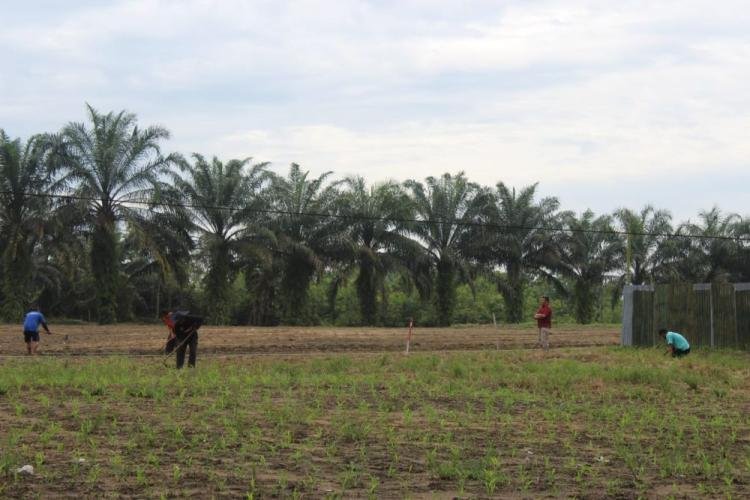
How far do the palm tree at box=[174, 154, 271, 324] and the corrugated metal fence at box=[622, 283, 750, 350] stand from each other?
19.2 metres

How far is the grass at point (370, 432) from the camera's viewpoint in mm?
7633

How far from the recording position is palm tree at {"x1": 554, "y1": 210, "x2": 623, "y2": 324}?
50.6 meters

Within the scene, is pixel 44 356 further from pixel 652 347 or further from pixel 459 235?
pixel 459 235

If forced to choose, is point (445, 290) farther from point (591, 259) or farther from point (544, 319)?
point (544, 319)

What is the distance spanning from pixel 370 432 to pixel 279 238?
3147 cm

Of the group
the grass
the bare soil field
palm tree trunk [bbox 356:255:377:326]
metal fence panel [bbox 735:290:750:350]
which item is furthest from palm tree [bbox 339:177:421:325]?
the grass

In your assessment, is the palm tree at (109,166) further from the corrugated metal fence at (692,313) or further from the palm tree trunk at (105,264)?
the corrugated metal fence at (692,313)

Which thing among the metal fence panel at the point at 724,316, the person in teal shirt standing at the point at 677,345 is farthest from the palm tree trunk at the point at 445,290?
the person in teal shirt standing at the point at 677,345

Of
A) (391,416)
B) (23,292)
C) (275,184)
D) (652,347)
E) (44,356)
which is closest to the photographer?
(391,416)

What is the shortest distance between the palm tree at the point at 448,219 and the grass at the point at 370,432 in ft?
87.4

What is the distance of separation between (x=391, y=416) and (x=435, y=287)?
34.7 metres

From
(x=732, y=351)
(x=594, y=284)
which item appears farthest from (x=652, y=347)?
(x=594, y=284)

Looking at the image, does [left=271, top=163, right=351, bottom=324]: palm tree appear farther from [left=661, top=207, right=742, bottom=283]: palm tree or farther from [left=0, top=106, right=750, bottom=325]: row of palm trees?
[left=661, top=207, right=742, bottom=283]: palm tree

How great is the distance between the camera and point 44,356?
846 inches
